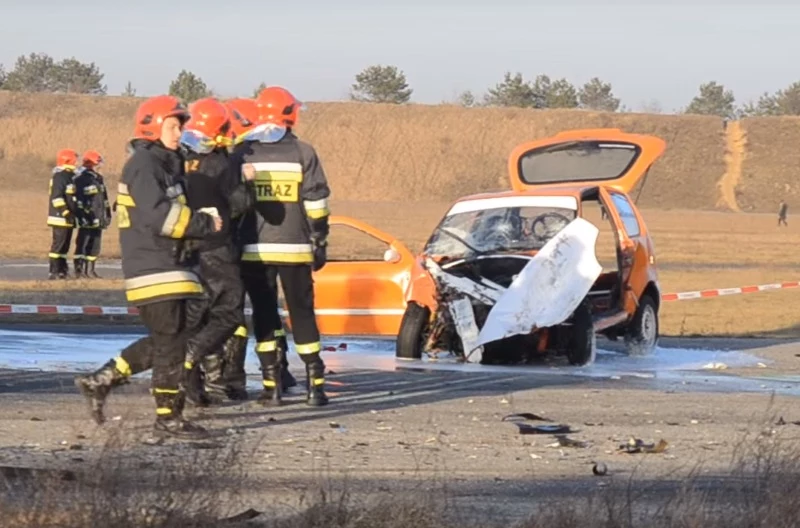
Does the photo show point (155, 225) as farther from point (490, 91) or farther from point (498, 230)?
point (490, 91)

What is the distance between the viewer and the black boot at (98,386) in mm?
8727

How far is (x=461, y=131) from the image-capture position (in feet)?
280

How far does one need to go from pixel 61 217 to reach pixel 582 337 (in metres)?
12.4

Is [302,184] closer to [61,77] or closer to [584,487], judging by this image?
[584,487]

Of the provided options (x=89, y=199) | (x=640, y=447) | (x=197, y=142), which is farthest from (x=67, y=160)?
(x=640, y=447)

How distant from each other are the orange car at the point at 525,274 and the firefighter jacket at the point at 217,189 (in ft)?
13.4

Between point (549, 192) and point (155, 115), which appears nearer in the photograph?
point (155, 115)

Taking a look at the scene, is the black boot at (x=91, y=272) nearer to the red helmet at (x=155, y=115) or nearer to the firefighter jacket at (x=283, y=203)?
the firefighter jacket at (x=283, y=203)

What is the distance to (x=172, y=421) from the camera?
8.41 meters

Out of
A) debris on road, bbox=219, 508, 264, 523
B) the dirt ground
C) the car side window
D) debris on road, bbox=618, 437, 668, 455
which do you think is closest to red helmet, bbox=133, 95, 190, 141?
the dirt ground

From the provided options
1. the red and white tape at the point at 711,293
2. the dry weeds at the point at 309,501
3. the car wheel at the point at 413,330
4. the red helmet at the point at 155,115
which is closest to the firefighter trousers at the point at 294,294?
the red helmet at the point at 155,115

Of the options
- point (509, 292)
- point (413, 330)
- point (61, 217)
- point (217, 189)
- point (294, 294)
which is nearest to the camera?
point (217, 189)

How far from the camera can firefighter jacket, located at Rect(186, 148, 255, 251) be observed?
9.30 m

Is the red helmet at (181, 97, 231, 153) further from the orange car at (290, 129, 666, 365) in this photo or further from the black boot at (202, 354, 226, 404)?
the orange car at (290, 129, 666, 365)
